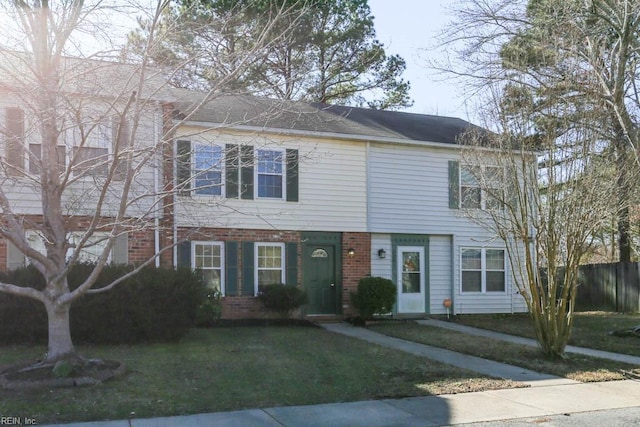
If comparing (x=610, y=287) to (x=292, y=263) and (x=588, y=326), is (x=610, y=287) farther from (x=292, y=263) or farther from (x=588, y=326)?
(x=292, y=263)

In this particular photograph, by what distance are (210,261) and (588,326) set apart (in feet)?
32.8

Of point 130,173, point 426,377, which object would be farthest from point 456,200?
point 130,173

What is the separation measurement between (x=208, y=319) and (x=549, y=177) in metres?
7.92

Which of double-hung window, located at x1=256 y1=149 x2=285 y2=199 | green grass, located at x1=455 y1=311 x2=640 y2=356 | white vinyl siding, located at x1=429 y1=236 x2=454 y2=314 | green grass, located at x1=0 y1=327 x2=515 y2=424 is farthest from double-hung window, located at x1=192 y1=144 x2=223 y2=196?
green grass, located at x1=455 y1=311 x2=640 y2=356

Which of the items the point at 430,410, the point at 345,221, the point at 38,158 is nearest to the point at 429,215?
the point at 345,221

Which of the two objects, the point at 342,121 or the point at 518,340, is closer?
the point at 518,340

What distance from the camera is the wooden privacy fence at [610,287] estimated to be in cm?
2098

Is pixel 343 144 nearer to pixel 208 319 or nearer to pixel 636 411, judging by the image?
pixel 208 319

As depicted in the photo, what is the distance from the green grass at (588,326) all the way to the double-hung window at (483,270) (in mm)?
857

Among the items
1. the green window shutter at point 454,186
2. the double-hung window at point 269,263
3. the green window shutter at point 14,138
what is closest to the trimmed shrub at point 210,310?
the double-hung window at point 269,263

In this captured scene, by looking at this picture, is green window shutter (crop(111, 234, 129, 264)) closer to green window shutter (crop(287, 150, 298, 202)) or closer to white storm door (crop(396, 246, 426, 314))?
green window shutter (crop(287, 150, 298, 202))

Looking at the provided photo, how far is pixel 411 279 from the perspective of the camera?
709 inches

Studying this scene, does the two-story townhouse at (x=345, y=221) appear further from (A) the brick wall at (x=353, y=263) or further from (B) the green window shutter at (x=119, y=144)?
(B) the green window shutter at (x=119, y=144)

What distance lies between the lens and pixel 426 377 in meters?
9.39
